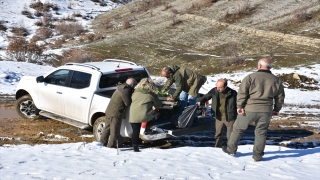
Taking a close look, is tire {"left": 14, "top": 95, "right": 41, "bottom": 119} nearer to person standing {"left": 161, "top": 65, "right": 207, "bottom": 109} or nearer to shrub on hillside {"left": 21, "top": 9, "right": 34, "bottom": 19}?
person standing {"left": 161, "top": 65, "right": 207, "bottom": 109}

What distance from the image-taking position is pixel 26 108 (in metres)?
10.1

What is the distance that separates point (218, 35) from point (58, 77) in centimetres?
2393

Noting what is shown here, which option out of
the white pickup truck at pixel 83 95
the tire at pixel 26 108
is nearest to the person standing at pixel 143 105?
the white pickup truck at pixel 83 95

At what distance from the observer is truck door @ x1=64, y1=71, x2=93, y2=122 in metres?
8.48

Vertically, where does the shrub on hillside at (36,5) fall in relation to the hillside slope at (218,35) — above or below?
above

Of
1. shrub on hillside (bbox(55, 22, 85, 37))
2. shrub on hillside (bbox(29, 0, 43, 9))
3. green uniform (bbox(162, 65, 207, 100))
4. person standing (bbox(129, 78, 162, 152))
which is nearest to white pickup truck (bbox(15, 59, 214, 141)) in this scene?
person standing (bbox(129, 78, 162, 152))

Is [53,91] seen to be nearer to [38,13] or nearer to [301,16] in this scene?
[301,16]

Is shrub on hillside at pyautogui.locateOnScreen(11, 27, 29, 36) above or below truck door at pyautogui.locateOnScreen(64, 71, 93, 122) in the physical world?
above

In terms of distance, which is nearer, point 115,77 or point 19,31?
point 115,77

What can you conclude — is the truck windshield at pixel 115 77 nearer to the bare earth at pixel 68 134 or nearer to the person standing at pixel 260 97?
the bare earth at pixel 68 134

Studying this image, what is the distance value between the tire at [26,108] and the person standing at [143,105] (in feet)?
12.7

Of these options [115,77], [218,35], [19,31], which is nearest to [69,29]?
[19,31]

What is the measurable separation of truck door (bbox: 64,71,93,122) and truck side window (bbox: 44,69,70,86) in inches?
11.3

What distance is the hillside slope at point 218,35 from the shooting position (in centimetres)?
2338
